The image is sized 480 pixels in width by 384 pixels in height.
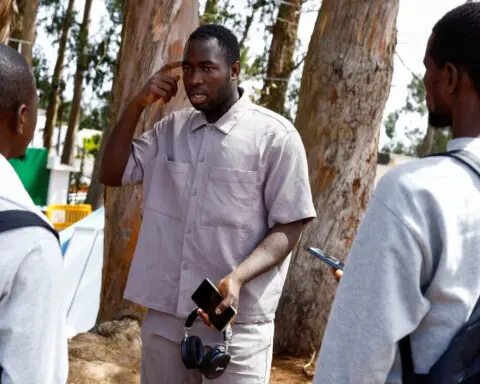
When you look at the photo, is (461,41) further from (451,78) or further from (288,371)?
(288,371)

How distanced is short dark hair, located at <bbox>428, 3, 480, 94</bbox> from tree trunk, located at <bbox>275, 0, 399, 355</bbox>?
4.73m

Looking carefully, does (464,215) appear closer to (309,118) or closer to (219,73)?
(219,73)

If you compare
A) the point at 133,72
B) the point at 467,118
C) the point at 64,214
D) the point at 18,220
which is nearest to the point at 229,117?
the point at 467,118

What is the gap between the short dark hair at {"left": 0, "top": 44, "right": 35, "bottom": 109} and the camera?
1.92 metres

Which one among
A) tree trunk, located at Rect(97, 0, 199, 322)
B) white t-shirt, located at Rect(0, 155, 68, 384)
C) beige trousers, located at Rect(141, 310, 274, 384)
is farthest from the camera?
tree trunk, located at Rect(97, 0, 199, 322)

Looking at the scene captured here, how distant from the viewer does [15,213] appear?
1722 millimetres

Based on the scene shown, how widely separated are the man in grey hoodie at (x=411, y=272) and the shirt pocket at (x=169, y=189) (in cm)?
154

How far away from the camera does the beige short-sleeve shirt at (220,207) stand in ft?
10.4

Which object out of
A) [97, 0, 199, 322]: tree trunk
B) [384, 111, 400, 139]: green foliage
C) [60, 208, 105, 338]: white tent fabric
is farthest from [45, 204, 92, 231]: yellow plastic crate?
[384, 111, 400, 139]: green foliage

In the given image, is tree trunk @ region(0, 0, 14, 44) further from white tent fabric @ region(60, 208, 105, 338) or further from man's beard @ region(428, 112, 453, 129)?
man's beard @ region(428, 112, 453, 129)

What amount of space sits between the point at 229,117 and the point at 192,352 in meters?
0.96

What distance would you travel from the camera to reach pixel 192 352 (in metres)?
2.99

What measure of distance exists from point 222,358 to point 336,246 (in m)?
3.87

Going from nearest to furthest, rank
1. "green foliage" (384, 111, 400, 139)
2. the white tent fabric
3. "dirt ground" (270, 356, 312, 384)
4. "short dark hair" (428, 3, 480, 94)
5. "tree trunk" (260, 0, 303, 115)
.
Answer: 1. "short dark hair" (428, 3, 480, 94)
2. "dirt ground" (270, 356, 312, 384)
3. the white tent fabric
4. "tree trunk" (260, 0, 303, 115)
5. "green foliage" (384, 111, 400, 139)
